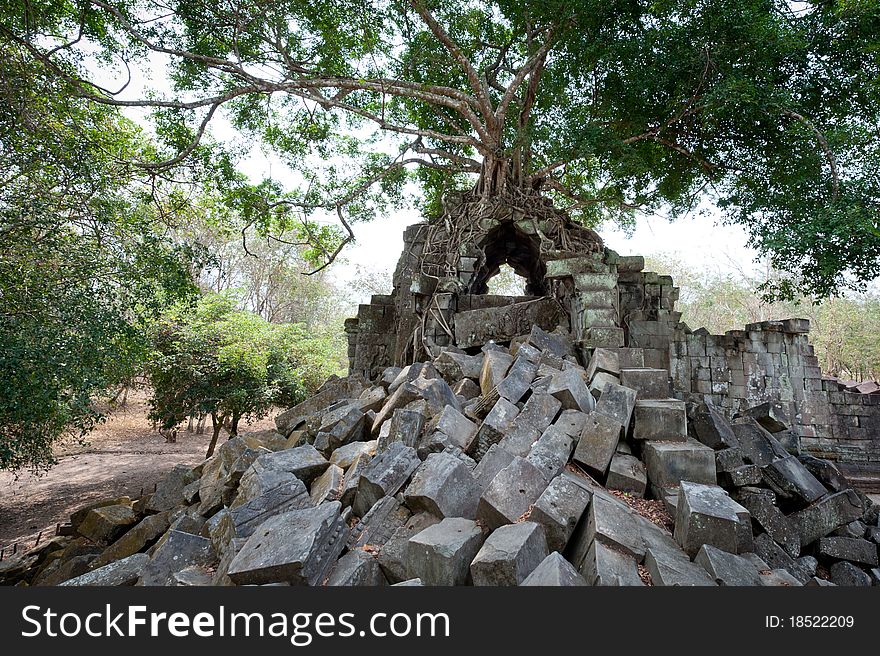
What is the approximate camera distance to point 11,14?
524cm

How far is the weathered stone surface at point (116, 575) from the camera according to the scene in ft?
8.89

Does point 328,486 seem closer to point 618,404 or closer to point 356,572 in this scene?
point 356,572

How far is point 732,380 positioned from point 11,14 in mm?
12897

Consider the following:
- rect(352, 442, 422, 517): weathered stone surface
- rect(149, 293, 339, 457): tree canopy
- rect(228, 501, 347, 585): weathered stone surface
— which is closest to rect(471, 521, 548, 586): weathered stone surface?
rect(228, 501, 347, 585): weathered stone surface

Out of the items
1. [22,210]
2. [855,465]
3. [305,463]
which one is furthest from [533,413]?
[855,465]

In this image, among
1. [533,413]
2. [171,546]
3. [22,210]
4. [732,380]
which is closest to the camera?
[171,546]

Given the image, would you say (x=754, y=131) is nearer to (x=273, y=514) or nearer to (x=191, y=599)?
(x=273, y=514)

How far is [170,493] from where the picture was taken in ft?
16.6

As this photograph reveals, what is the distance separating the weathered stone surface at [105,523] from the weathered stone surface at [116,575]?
2652 millimetres

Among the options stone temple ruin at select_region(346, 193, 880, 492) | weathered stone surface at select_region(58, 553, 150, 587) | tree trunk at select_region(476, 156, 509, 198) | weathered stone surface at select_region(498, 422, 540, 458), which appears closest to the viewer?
weathered stone surface at select_region(58, 553, 150, 587)

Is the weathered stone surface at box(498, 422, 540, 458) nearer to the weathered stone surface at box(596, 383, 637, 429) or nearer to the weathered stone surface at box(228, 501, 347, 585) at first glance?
the weathered stone surface at box(596, 383, 637, 429)

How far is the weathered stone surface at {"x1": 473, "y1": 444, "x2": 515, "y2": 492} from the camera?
3.05 m

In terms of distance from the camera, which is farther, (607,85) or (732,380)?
(732,380)

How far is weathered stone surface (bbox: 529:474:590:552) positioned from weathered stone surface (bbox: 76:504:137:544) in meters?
4.97
